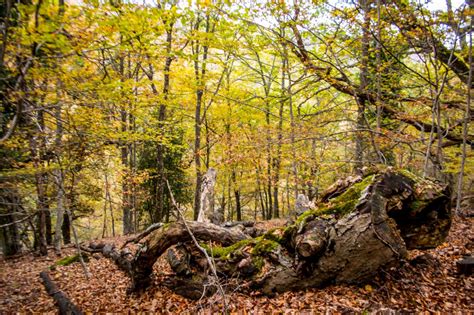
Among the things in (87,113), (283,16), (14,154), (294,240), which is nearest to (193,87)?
(283,16)

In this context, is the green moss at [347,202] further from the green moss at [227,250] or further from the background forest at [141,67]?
the green moss at [227,250]

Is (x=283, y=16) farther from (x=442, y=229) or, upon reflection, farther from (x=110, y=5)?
(x=442, y=229)

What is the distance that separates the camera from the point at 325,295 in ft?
13.5

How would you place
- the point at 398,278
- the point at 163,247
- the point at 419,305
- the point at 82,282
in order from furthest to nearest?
the point at 82,282 → the point at 163,247 → the point at 398,278 → the point at 419,305

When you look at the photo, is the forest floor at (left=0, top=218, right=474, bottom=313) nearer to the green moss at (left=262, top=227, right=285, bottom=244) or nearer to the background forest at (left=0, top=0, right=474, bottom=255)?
the green moss at (left=262, top=227, right=285, bottom=244)

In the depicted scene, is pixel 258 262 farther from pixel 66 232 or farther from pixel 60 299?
pixel 66 232

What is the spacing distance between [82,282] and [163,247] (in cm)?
378

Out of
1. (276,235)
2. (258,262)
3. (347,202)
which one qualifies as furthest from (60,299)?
(347,202)

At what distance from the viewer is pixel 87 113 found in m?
5.84

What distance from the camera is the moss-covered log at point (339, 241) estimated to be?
13.0ft

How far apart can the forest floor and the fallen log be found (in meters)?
0.17

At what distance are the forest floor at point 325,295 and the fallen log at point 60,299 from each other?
170mm

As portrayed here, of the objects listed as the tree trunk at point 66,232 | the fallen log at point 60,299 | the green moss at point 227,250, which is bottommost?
the tree trunk at point 66,232

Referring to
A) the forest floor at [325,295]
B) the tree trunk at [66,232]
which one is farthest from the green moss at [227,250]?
the tree trunk at [66,232]
